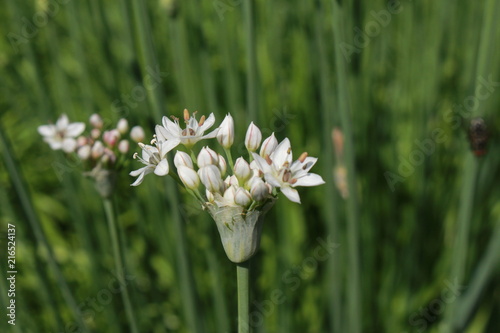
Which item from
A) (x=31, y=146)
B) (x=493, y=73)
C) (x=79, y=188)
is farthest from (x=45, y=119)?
(x=493, y=73)

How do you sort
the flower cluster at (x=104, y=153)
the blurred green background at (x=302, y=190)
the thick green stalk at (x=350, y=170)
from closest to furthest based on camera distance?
the thick green stalk at (x=350, y=170) < the flower cluster at (x=104, y=153) < the blurred green background at (x=302, y=190)

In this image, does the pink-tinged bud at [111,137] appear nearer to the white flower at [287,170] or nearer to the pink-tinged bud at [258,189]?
the white flower at [287,170]

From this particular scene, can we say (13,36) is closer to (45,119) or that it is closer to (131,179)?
(45,119)

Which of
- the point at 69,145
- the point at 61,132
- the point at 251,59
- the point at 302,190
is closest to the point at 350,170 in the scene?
the point at 251,59

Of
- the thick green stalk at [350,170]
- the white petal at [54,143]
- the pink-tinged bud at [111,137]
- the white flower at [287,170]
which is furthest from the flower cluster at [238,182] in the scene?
the white petal at [54,143]

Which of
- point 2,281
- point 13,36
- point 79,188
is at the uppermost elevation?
point 13,36

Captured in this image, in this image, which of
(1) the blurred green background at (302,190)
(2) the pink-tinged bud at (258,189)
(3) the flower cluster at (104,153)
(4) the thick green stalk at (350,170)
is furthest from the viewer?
(1) the blurred green background at (302,190)

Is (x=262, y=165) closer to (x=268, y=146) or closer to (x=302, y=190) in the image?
(x=268, y=146)
